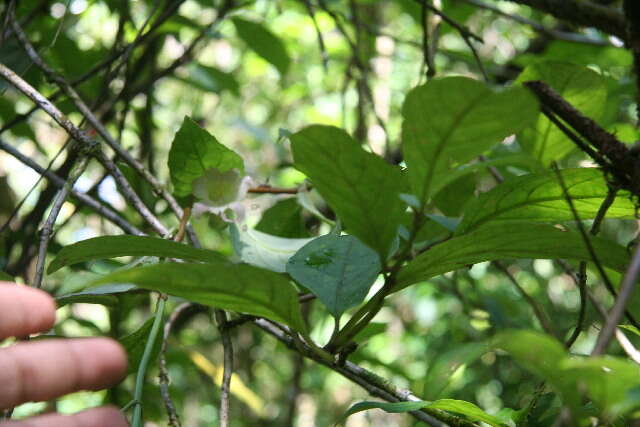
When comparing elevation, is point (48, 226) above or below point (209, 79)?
below

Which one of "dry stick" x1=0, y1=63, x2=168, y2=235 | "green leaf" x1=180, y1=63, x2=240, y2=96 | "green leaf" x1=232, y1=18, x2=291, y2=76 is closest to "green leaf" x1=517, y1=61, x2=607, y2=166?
"dry stick" x1=0, y1=63, x2=168, y2=235

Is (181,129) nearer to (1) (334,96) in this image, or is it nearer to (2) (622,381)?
(2) (622,381)

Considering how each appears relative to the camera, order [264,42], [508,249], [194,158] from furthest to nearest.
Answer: [264,42]
[194,158]
[508,249]

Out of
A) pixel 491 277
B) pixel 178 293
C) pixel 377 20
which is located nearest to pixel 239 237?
pixel 178 293

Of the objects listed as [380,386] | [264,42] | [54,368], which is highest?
[264,42]

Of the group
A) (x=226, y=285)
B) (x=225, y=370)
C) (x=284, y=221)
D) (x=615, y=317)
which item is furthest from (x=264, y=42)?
(x=615, y=317)

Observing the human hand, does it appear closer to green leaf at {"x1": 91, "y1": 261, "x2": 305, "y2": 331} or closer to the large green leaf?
green leaf at {"x1": 91, "y1": 261, "x2": 305, "y2": 331}

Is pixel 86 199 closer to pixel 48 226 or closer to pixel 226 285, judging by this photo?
pixel 48 226
